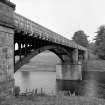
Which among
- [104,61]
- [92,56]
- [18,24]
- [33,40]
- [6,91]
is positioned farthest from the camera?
[92,56]

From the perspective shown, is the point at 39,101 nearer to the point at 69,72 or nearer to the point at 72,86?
the point at 72,86

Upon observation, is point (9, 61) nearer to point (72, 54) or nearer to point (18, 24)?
point (18, 24)

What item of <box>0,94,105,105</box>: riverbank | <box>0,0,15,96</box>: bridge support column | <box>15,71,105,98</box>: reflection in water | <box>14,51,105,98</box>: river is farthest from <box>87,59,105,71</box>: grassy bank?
<box>0,0,15,96</box>: bridge support column

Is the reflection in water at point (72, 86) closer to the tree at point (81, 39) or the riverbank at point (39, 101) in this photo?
the riverbank at point (39, 101)

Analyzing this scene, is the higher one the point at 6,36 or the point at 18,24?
the point at 18,24

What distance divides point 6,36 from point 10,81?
10.9ft

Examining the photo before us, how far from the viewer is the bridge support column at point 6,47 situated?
38.0ft

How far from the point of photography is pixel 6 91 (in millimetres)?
11758

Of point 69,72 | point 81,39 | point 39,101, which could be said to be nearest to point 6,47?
point 39,101

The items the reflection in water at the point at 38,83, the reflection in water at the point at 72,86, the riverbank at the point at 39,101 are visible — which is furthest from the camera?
the reflection in water at the point at 38,83

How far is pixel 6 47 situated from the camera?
39.8ft

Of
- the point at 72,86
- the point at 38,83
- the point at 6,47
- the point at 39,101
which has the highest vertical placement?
the point at 6,47

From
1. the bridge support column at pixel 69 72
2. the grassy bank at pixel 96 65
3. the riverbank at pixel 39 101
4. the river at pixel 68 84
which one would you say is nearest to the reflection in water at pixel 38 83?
→ the river at pixel 68 84

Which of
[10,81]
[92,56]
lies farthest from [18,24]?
[92,56]
